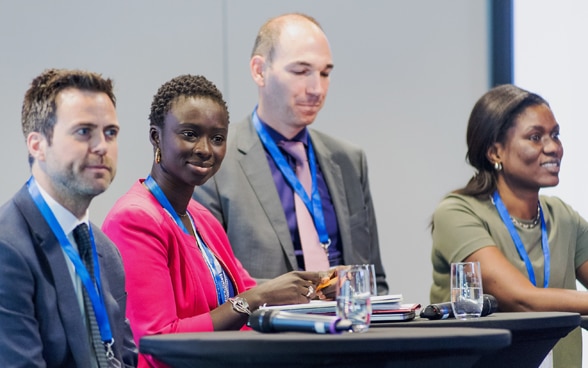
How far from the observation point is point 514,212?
13.5 feet

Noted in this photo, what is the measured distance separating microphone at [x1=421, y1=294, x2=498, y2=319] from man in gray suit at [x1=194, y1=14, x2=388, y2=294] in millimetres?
1111

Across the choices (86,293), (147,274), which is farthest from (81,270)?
(147,274)

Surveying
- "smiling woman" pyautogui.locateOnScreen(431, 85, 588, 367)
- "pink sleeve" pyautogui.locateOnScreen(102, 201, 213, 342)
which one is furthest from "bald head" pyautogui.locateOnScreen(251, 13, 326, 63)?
"pink sleeve" pyautogui.locateOnScreen(102, 201, 213, 342)

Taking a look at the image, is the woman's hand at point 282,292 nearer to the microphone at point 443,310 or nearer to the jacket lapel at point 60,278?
the microphone at point 443,310

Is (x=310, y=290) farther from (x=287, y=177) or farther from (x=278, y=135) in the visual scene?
(x=278, y=135)

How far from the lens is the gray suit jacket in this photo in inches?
156

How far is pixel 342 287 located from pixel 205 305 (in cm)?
70

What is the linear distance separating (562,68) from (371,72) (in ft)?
3.61

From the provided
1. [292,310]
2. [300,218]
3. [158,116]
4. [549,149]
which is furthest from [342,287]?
[549,149]

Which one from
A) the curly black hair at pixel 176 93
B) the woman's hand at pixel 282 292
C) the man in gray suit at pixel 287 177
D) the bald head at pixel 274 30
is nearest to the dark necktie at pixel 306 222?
the man in gray suit at pixel 287 177

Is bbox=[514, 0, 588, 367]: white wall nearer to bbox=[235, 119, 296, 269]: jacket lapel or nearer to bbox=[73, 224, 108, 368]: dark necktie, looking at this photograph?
bbox=[235, 119, 296, 269]: jacket lapel

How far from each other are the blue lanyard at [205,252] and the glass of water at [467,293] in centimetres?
70

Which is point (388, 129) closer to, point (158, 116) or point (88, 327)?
point (158, 116)

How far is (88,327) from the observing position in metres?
2.50
